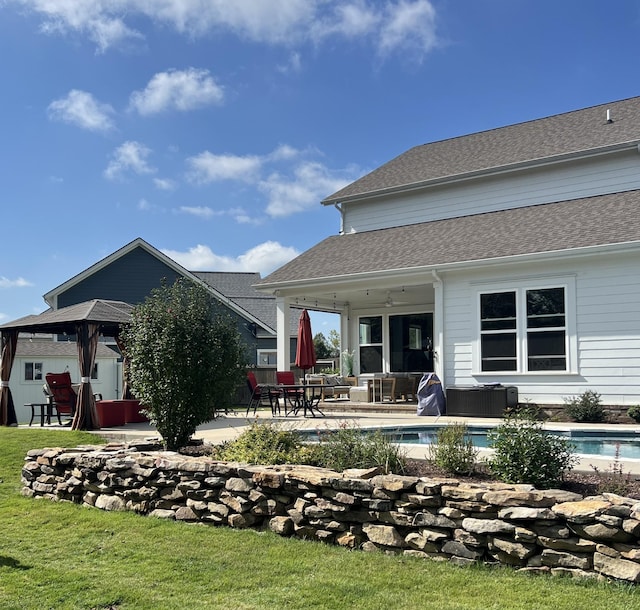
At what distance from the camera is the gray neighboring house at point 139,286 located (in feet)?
80.6

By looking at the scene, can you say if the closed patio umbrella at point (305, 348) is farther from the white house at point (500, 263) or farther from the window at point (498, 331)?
the window at point (498, 331)

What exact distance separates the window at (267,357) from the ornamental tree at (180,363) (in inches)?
777

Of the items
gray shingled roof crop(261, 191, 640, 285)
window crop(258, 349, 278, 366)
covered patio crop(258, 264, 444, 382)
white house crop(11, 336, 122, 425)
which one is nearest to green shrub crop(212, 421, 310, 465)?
gray shingled roof crop(261, 191, 640, 285)

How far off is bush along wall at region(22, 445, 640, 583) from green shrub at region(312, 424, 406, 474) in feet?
1.39

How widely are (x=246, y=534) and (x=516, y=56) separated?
13.6 metres

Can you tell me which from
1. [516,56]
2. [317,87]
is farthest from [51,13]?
[516,56]

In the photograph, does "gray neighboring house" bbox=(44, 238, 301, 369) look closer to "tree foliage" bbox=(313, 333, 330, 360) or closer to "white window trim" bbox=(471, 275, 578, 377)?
"white window trim" bbox=(471, 275, 578, 377)

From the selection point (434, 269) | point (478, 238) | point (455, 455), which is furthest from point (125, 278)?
point (455, 455)

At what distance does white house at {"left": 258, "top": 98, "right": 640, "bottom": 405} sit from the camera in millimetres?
11742

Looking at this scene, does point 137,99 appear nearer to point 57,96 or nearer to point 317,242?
point 57,96

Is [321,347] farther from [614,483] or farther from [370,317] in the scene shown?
[614,483]

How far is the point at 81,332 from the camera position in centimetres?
1198

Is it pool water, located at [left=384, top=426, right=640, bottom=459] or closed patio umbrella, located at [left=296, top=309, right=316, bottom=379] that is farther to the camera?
closed patio umbrella, located at [left=296, top=309, right=316, bottom=379]

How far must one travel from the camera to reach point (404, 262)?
13977 millimetres
